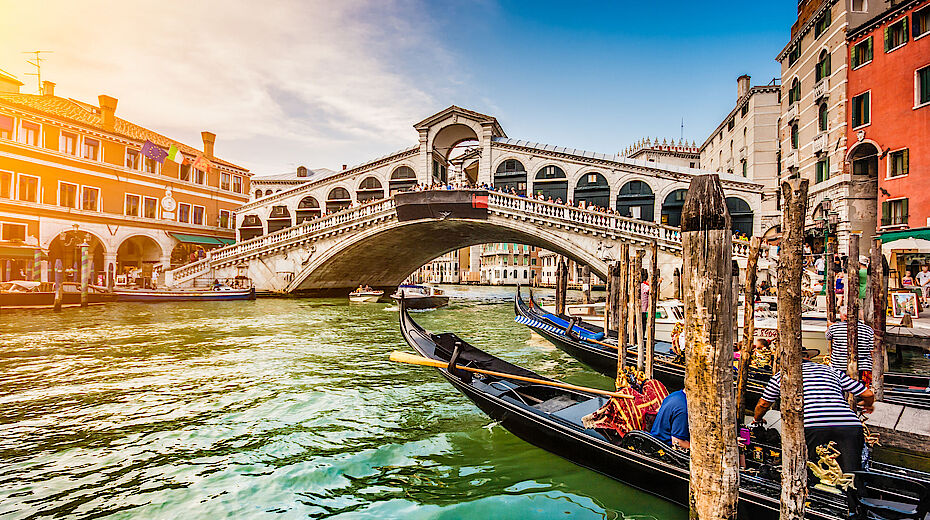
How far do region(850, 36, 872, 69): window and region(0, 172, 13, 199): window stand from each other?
997 inches

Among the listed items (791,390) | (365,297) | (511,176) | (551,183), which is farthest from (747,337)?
(365,297)

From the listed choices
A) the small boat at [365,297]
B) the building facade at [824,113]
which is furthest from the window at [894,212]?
the small boat at [365,297]

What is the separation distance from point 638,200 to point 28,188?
2069cm

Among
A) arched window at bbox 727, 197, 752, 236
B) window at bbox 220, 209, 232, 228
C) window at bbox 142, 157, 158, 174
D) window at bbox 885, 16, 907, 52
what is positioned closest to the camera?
window at bbox 885, 16, 907, 52

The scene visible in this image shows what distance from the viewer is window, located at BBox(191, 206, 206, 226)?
22.6m

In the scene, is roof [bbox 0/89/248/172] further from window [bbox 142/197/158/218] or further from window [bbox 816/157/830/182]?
window [bbox 816/157/830/182]

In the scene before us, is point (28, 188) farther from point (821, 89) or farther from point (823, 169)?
point (821, 89)

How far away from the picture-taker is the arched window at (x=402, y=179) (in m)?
20.5

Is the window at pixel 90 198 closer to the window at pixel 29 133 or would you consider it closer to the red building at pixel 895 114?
the window at pixel 29 133

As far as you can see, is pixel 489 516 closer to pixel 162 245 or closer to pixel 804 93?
pixel 804 93

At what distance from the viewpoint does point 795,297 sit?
2.60 metres

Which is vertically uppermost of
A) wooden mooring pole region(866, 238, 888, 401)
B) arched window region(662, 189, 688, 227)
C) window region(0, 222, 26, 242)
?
arched window region(662, 189, 688, 227)

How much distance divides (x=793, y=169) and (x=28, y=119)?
2520 centimetres

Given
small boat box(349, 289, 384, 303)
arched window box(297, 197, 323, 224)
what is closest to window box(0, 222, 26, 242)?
arched window box(297, 197, 323, 224)
